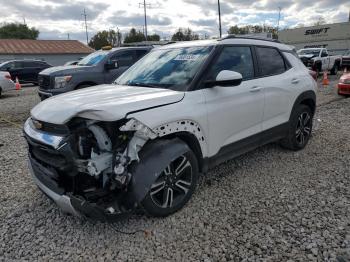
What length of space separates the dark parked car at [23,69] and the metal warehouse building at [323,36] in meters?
27.6

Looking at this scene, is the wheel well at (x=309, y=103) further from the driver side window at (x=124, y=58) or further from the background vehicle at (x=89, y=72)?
the driver side window at (x=124, y=58)

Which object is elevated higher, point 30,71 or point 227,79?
point 30,71

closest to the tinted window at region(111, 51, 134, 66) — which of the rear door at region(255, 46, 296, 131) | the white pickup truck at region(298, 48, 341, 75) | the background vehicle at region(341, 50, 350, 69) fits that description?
the rear door at region(255, 46, 296, 131)

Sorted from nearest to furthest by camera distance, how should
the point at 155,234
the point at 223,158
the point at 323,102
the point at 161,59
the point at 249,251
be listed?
1. the point at 249,251
2. the point at 155,234
3. the point at 223,158
4. the point at 161,59
5. the point at 323,102

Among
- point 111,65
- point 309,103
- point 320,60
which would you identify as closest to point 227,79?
point 309,103

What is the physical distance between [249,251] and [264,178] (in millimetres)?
1614

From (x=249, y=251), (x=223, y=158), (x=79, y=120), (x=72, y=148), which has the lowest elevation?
(x=249, y=251)

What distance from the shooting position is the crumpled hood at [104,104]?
282 cm

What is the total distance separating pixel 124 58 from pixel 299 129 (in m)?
6.08

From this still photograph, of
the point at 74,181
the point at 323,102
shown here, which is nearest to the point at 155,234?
the point at 74,181

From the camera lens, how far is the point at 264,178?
427 centimetres

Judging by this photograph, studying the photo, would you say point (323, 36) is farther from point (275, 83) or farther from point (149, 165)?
point (149, 165)

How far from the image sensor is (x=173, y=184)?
330cm

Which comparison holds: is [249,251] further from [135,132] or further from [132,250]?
[135,132]
